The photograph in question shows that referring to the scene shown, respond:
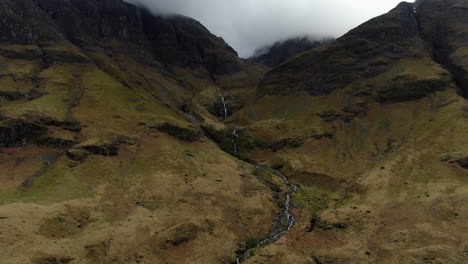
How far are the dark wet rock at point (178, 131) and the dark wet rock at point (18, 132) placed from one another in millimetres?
51882

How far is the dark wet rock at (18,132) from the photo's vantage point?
147m

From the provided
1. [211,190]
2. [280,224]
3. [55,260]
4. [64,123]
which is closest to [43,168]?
[64,123]

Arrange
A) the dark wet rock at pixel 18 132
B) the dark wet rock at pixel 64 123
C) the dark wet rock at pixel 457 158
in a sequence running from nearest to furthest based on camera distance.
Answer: the dark wet rock at pixel 457 158 < the dark wet rock at pixel 18 132 < the dark wet rock at pixel 64 123

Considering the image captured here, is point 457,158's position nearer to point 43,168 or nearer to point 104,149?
point 104,149

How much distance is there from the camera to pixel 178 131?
191000 mm

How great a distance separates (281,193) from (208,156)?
41669mm

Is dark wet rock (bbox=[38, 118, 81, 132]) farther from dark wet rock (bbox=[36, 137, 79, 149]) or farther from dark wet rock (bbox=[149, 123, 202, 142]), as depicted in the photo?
dark wet rock (bbox=[149, 123, 202, 142])

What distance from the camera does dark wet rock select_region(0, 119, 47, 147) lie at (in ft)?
483

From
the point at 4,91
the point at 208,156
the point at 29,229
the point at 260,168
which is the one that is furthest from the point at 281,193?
the point at 4,91

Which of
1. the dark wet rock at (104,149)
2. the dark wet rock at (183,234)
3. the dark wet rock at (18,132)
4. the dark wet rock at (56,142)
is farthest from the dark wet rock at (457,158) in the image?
the dark wet rock at (18,132)

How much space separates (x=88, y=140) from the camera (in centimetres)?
16012

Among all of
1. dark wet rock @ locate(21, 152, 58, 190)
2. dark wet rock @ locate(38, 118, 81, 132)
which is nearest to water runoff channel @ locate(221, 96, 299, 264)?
dark wet rock @ locate(21, 152, 58, 190)

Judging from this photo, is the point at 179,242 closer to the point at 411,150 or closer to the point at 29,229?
the point at 29,229

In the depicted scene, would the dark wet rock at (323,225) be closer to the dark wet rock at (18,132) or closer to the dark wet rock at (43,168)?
the dark wet rock at (43,168)
